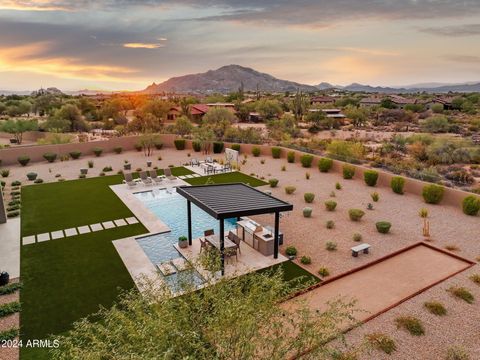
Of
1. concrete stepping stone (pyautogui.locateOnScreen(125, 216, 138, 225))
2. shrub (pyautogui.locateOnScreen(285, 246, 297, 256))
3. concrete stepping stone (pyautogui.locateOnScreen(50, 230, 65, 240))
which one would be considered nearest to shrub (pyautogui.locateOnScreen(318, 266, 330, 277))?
shrub (pyautogui.locateOnScreen(285, 246, 297, 256))

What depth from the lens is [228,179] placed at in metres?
23.9

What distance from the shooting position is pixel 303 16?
3728cm

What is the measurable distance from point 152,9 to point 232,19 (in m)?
11.0

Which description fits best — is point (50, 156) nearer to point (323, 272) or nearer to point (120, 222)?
point (120, 222)

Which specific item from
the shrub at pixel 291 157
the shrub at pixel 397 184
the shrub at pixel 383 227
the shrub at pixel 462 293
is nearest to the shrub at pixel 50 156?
the shrub at pixel 291 157

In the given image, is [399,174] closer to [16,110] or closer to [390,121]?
[390,121]

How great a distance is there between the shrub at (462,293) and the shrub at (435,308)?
1.00 metres

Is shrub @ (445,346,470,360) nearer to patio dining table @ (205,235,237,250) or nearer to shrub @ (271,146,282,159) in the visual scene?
patio dining table @ (205,235,237,250)

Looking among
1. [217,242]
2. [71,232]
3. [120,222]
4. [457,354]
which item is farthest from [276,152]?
[457,354]

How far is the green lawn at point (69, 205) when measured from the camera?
53.6 feet

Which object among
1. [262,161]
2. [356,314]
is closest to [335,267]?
[356,314]

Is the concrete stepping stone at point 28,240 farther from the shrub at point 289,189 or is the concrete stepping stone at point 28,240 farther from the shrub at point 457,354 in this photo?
the shrub at point 457,354

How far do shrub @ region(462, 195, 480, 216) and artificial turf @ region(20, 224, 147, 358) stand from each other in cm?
1665

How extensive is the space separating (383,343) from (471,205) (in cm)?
1268
